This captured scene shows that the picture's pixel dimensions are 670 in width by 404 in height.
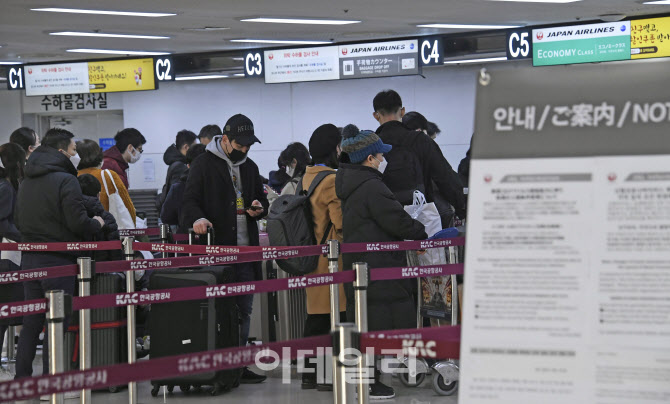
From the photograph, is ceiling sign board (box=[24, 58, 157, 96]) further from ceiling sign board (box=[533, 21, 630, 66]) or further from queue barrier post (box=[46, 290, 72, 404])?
queue barrier post (box=[46, 290, 72, 404])

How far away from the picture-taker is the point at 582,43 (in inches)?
470

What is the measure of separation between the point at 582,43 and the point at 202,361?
10.1m

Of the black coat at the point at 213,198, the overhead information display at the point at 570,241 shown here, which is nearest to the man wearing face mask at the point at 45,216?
the black coat at the point at 213,198

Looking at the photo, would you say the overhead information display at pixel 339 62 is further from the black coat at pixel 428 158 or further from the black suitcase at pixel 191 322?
the black suitcase at pixel 191 322

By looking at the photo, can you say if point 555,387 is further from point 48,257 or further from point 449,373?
point 48,257

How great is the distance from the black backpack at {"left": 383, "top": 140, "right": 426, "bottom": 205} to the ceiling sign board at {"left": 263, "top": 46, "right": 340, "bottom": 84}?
736 centimetres

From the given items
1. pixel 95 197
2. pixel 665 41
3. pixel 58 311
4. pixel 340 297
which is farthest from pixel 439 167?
pixel 665 41

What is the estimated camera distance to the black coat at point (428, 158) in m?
6.17

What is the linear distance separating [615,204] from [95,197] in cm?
489

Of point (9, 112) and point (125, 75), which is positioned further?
point (9, 112)

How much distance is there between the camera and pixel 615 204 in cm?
239

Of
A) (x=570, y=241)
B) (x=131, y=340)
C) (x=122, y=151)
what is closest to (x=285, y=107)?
(x=122, y=151)

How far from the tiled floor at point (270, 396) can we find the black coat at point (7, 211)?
1.48 meters

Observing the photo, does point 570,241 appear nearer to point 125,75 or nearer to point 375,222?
point 375,222
